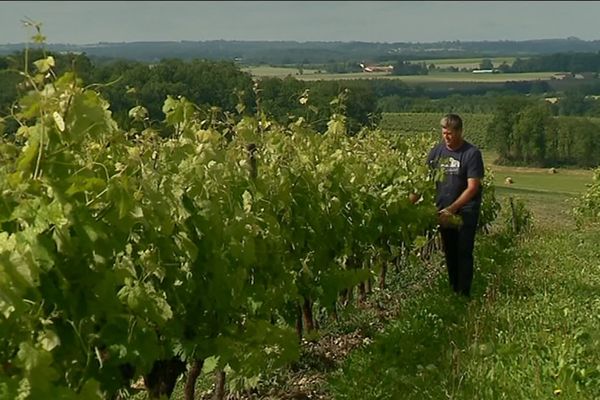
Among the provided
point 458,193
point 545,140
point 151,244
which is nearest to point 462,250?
point 458,193

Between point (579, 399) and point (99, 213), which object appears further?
point (579, 399)

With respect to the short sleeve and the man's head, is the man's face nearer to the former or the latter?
the man's head

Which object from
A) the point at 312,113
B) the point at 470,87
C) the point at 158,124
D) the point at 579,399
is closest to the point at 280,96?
the point at 312,113

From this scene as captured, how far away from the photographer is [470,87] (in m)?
102

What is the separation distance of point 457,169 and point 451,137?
30cm

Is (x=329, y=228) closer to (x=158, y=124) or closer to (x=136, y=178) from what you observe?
(x=158, y=124)

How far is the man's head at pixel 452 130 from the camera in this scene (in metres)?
8.15

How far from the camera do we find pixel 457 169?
8.28 meters

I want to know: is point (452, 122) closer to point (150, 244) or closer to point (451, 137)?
point (451, 137)

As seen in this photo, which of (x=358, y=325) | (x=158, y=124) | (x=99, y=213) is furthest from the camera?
(x=358, y=325)

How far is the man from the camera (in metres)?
8.20

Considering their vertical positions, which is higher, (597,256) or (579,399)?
(579,399)

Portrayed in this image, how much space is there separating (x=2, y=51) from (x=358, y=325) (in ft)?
13.3

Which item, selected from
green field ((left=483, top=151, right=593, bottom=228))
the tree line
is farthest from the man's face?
the tree line
